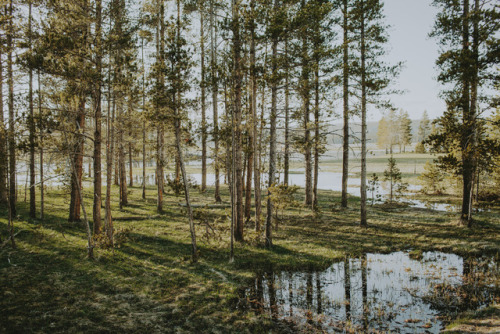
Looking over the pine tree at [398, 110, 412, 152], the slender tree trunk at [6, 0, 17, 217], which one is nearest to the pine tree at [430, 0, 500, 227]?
the slender tree trunk at [6, 0, 17, 217]

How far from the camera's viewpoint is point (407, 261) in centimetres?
1044

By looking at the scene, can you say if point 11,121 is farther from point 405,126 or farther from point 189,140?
point 405,126

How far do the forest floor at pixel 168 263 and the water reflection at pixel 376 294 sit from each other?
72cm

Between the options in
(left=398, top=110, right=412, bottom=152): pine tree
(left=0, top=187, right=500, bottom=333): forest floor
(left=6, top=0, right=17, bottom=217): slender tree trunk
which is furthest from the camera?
(left=398, top=110, right=412, bottom=152): pine tree

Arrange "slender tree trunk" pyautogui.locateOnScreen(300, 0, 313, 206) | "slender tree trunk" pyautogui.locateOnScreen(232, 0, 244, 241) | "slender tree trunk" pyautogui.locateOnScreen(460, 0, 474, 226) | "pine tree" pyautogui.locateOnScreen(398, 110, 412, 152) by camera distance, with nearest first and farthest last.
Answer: "slender tree trunk" pyautogui.locateOnScreen(232, 0, 244, 241)
"slender tree trunk" pyautogui.locateOnScreen(300, 0, 313, 206)
"slender tree trunk" pyautogui.locateOnScreen(460, 0, 474, 226)
"pine tree" pyautogui.locateOnScreen(398, 110, 412, 152)

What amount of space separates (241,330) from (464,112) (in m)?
14.6

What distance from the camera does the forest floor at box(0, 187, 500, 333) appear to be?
6512mm

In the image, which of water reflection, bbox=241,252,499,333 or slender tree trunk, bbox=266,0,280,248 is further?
slender tree trunk, bbox=266,0,280,248

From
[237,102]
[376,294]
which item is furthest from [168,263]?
[376,294]

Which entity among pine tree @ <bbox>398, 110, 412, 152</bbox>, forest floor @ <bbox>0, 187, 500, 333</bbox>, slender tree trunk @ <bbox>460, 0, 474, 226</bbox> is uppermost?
pine tree @ <bbox>398, 110, 412, 152</bbox>

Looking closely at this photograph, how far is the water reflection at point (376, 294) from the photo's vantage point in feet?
21.5

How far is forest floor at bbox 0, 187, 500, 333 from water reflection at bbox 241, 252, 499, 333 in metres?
0.72

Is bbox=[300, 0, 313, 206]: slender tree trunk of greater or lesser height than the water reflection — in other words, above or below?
above

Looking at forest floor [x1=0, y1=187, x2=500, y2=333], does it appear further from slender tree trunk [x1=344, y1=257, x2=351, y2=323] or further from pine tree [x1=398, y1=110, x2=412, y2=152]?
pine tree [x1=398, y1=110, x2=412, y2=152]
